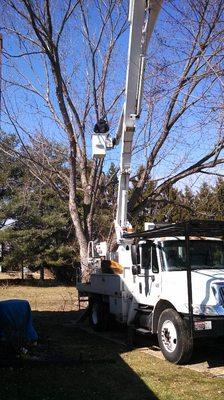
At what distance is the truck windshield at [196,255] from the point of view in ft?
34.1

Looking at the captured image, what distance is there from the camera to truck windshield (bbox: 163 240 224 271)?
34.1ft

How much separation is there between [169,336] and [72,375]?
7.24 feet

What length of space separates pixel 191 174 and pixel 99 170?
3310 millimetres

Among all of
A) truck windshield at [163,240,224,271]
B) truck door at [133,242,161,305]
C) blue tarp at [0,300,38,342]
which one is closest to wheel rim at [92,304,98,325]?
truck door at [133,242,161,305]

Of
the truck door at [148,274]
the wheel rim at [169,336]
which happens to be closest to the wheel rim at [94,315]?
the truck door at [148,274]

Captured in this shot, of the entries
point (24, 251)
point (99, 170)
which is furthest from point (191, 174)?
point (24, 251)

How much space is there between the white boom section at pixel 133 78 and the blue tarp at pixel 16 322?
11.9ft

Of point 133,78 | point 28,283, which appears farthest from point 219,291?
point 28,283

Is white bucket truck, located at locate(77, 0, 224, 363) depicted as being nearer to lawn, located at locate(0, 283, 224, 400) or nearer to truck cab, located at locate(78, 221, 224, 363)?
truck cab, located at locate(78, 221, 224, 363)

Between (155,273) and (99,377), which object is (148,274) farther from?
(99,377)

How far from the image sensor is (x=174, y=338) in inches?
366

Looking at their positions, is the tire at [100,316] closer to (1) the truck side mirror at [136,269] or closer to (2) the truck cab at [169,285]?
(2) the truck cab at [169,285]

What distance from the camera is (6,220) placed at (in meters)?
35.2

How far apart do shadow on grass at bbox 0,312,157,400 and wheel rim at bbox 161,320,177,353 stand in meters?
0.87
